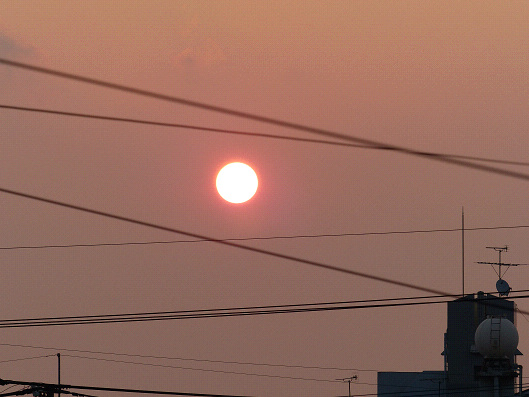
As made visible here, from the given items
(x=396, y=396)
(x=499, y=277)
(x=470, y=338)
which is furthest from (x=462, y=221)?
(x=396, y=396)

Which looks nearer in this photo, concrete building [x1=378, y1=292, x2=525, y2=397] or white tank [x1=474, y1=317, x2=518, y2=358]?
white tank [x1=474, y1=317, x2=518, y2=358]

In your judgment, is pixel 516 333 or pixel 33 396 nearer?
pixel 33 396

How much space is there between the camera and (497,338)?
5766 centimetres

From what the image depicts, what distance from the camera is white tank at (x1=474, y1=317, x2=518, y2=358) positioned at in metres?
57.8

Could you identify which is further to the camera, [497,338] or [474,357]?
[474,357]

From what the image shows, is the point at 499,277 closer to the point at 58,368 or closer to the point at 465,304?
the point at 465,304

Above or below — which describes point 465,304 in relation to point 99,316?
above

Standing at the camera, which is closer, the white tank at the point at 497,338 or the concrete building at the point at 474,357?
the white tank at the point at 497,338

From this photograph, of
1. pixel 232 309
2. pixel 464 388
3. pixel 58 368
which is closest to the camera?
pixel 232 309

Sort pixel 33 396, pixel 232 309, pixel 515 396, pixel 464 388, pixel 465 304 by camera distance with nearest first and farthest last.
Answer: pixel 232 309
pixel 33 396
pixel 515 396
pixel 464 388
pixel 465 304

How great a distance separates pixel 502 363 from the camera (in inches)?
2341

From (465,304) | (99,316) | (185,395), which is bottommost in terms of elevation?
(185,395)

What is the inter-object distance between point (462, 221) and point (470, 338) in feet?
42.5

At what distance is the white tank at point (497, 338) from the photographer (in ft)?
189
